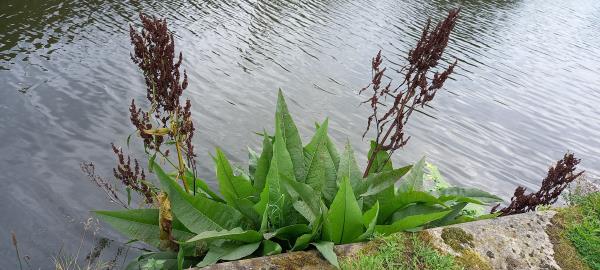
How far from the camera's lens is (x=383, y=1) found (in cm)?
2798

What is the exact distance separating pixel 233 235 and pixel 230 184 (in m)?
0.81

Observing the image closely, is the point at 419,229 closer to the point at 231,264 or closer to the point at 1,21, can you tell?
the point at 231,264

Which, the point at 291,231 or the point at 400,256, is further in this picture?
the point at 291,231

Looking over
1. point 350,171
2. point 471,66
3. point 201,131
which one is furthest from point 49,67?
point 471,66

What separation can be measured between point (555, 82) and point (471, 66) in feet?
10.7

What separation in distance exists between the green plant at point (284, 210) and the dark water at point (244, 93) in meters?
2.85

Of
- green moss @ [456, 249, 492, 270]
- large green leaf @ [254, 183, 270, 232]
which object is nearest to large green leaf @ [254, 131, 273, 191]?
large green leaf @ [254, 183, 270, 232]

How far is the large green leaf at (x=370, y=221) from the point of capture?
3.93 meters

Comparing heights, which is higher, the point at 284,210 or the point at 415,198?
the point at 415,198

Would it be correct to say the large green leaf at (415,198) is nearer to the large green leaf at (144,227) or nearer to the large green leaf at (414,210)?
the large green leaf at (414,210)

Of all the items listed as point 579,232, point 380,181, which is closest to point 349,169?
point 380,181

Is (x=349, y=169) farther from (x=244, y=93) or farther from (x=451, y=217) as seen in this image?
(x=244, y=93)

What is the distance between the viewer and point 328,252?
3.53 meters

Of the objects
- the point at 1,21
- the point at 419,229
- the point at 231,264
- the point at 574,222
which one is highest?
the point at 574,222
